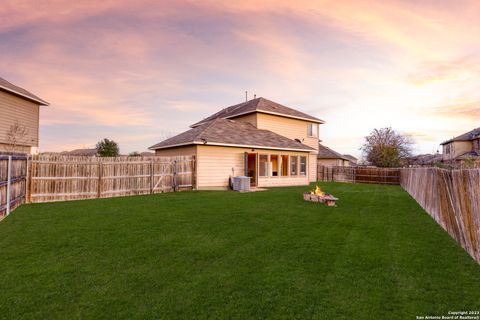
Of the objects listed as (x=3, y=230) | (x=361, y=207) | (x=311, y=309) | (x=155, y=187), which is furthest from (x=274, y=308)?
(x=155, y=187)

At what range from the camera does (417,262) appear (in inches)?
198

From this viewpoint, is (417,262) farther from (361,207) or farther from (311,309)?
(361,207)

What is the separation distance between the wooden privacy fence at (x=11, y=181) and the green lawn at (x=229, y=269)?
2.99ft

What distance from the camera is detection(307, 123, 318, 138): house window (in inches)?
1123

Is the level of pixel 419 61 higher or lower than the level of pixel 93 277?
higher

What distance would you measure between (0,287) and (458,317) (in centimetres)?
609

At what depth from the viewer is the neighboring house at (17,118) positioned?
1894 centimetres

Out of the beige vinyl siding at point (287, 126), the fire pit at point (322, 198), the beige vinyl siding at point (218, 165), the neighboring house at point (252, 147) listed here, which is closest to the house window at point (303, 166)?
the neighboring house at point (252, 147)

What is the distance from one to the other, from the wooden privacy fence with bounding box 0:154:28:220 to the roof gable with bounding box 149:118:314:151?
28.5ft

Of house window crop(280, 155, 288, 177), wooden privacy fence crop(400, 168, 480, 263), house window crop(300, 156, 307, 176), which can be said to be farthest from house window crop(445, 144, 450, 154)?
wooden privacy fence crop(400, 168, 480, 263)

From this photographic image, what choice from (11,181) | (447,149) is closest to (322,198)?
(11,181)

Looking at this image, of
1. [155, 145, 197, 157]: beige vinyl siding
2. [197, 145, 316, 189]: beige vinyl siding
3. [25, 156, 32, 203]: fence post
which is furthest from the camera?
[155, 145, 197, 157]: beige vinyl siding

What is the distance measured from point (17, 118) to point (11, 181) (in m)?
14.4

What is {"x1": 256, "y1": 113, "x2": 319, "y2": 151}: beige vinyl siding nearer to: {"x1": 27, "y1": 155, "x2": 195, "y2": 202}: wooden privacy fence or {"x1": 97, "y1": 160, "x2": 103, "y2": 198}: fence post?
{"x1": 27, "y1": 155, "x2": 195, "y2": 202}: wooden privacy fence
